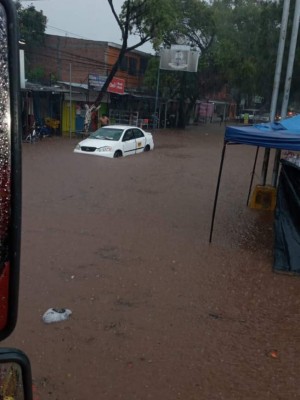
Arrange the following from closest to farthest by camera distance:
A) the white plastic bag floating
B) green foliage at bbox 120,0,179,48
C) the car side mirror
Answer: the car side mirror → the white plastic bag floating → green foliage at bbox 120,0,179,48

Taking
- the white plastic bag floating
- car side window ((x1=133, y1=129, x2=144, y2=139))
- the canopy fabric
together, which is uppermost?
the canopy fabric

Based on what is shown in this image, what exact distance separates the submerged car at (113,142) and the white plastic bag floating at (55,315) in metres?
12.0

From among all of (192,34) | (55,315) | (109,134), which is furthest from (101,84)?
(55,315)

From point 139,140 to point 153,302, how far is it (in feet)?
46.4

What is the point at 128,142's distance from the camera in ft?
58.0

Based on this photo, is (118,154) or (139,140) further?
(139,140)

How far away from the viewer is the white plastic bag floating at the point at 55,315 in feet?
15.0

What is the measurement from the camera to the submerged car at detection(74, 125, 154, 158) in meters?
16.5

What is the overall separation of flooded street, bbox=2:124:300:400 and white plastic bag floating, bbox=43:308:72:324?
0.06 metres

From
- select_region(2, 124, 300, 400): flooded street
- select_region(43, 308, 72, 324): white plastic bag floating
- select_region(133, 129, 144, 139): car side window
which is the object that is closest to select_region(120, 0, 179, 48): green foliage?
select_region(133, 129, 144, 139): car side window

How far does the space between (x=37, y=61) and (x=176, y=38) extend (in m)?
10.3

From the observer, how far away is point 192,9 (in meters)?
32.8

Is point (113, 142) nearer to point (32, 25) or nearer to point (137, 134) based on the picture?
point (137, 134)

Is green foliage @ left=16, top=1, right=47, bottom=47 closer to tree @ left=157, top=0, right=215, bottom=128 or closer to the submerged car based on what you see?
tree @ left=157, top=0, right=215, bottom=128
